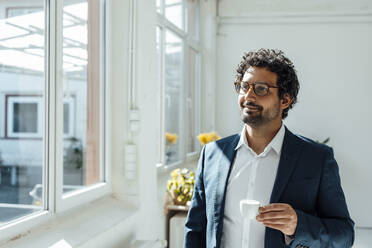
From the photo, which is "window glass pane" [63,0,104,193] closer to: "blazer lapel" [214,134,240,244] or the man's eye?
"blazer lapel" [214,134,240,244]

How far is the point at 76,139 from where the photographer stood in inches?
87.4

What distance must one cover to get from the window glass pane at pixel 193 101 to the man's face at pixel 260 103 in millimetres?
3123

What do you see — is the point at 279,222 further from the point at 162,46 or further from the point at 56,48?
the point at 162,46

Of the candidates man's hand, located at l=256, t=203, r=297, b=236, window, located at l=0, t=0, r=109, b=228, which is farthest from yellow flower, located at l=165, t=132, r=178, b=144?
man's hand, located at l=256, t=203, r=297, b=236

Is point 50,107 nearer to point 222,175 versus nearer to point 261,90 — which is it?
point 222,175

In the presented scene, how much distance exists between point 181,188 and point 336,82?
3.25 meters

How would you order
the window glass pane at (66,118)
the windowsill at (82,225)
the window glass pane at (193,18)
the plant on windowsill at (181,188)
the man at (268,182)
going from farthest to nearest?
the window glass pane at (193,18)
the plant on windowsill at (181,188)
the window glass pane at (66,118)
the windowsill at (82,225)
the man at (268,182)

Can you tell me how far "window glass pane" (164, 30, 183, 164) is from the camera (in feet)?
12.6

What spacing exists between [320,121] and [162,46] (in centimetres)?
279

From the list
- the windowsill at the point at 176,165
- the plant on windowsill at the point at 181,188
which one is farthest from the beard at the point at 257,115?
the windowsill at the point at 176,165

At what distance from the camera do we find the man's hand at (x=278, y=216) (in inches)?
52.1

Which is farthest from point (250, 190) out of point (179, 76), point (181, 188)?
point (179, 76)

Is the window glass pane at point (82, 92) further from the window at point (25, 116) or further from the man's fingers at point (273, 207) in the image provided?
the man's fingers at point (273, 207)

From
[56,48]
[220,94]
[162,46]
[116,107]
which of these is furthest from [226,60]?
[56,48]
